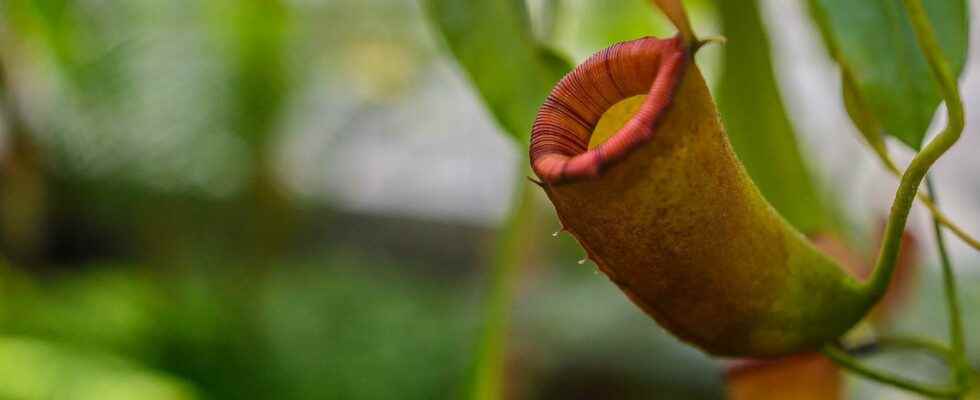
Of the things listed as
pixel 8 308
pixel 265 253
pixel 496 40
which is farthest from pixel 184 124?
pixel 496 40

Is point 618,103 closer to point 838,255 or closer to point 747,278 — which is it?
point 747,278

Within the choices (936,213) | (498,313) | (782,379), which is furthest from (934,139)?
(498,313)

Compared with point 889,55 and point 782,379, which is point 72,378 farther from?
point 889,55

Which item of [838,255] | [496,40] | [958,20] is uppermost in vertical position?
[496,40]

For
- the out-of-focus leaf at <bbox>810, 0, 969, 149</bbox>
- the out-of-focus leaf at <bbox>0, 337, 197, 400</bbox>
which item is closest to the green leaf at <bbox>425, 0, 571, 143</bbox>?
the out-of-focus leaf at <bbox>810, 0, 969, 149</bbox>

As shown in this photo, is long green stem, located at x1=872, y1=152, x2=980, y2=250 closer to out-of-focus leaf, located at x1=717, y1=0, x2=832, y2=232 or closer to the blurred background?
out-of-focus leaf, located at x1=717, y1=0, x2=832, y2=232

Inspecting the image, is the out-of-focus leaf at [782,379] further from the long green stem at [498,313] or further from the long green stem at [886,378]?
the long green stem at [498,313]

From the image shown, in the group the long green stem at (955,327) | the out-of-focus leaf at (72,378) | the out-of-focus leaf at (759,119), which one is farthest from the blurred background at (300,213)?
the long green stem at (955,327)
